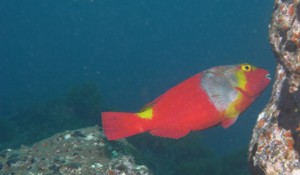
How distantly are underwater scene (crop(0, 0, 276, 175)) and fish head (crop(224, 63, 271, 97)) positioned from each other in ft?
0.05

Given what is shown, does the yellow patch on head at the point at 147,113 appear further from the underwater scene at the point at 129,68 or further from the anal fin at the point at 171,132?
the anal fin at the point at 171,132

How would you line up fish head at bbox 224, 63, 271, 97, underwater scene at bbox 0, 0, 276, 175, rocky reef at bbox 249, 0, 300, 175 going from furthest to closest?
underwater scene at bbox 0, 0, 276, 175 → fish head at bbox 224, 63, 271, 97 → rocky reef at bbox 249, 0, 300, 175

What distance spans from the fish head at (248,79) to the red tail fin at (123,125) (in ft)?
2.71

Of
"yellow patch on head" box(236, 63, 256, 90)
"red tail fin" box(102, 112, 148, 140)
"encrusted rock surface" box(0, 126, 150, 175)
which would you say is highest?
"yellow patch on head" box(236, 63, 256, 90)

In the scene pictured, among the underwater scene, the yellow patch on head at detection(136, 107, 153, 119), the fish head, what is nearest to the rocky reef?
the fish head

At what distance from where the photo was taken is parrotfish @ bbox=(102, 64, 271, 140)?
8.57 ft

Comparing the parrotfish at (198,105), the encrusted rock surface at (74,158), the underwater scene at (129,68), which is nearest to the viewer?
the parrotfish at (198,105)

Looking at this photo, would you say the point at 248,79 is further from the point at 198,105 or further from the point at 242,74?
the point at 198,105

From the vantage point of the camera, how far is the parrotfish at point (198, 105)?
2613 millimetres

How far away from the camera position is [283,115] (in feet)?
6.79

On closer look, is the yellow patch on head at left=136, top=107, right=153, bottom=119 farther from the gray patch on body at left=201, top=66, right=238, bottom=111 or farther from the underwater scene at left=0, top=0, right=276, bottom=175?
the gray patch on body at left=201, top=66, right=238, bottom=111

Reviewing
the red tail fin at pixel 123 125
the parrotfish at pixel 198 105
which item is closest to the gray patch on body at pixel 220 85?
the parrotfish at pixel 198 105

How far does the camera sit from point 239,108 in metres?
2.74

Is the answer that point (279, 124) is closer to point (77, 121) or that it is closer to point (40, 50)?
point (77, 121)
